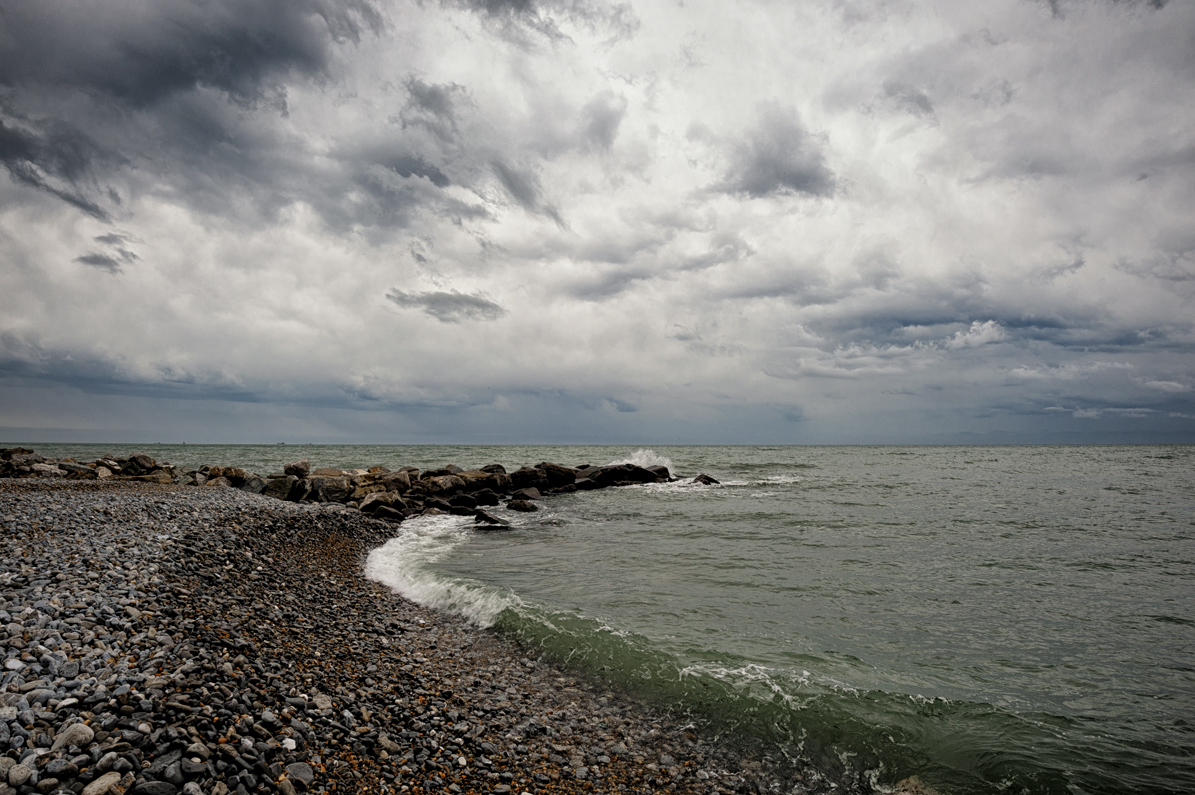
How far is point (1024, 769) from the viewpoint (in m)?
5.80

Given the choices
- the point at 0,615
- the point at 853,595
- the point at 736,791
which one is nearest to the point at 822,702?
the point at 736,791

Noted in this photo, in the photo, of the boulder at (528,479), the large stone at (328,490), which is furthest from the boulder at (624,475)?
the large stone at (328,490)

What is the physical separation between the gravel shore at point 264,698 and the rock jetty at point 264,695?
0.02 m

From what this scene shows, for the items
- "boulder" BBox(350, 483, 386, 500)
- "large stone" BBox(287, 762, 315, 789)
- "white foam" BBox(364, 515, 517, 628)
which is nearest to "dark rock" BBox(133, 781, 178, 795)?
"large stone" BBox(287, 762, 315, 789)

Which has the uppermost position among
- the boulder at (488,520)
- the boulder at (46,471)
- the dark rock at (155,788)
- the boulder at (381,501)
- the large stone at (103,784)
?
the large stone at (103,784)

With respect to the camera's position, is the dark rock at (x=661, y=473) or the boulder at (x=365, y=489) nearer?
the boulder at (x=365, y=489)

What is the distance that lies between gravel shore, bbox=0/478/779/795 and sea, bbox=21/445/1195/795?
98 cm

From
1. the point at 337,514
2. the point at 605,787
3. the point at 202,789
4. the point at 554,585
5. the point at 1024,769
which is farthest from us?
the point at 337,514

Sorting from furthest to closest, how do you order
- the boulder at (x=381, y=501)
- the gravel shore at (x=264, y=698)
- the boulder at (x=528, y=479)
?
the boulder at (x=528, y=479) → the boulder at (x=381, y=501) → the gravel shore at (x=264, y=698)

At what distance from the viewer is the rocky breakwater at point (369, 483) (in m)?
24.4

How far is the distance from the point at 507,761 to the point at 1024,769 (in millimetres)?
5562

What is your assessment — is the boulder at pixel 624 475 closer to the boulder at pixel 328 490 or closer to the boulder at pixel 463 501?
the boulder at pixel 463 501

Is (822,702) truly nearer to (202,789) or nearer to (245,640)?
(202,789)

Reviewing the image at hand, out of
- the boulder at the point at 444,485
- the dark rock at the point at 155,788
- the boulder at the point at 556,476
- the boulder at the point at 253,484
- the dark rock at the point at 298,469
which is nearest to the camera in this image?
the dark rock at the point at 155,788
